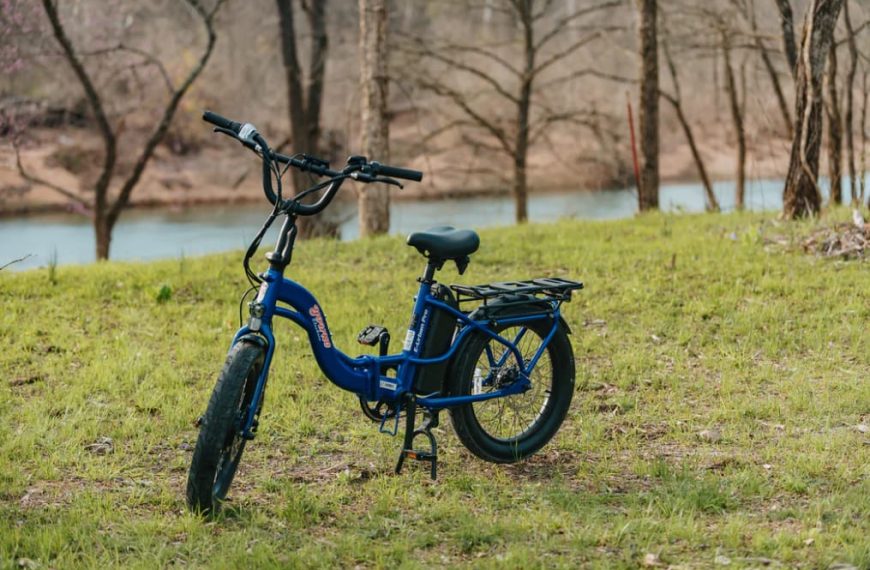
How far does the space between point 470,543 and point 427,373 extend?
0.95 meters

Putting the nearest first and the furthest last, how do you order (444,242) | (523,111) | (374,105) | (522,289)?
(444,242) < (522,289) < (374,105) < (523,111)

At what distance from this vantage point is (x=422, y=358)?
451 cm

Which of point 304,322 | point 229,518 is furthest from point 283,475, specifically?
point 304,322

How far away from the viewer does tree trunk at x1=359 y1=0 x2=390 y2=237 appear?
11.2 meters

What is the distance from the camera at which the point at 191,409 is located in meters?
5.60

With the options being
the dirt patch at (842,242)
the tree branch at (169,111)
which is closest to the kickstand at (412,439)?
the dirt patch at (842,242)

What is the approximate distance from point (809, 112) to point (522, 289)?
638cm

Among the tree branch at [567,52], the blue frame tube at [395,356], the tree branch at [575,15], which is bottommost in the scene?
the blue frame tube at [395,356]

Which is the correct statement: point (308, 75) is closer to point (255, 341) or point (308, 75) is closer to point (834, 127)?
point (834, 127)

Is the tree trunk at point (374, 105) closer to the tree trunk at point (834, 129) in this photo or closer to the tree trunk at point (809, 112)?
the tree trunk at point (809, 112)

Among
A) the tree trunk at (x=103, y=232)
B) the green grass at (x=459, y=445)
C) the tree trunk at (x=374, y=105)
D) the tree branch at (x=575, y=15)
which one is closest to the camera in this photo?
the green grass at (x=459, y=445)

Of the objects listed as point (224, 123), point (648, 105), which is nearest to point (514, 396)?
point (224, 123)

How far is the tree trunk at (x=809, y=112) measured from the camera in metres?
9.58

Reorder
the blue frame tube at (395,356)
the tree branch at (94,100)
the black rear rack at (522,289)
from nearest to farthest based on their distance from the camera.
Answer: the blue frame tube at (395,356) → the black rear rack at (522,289) → the tree branch at (94,100)
